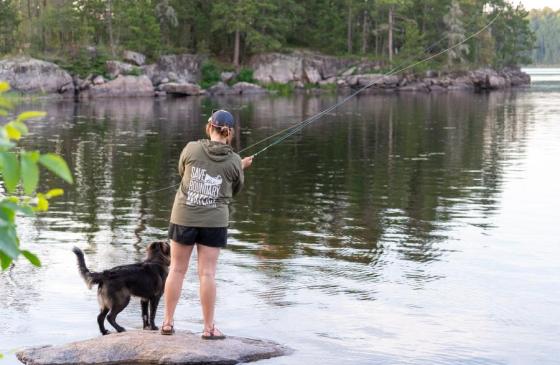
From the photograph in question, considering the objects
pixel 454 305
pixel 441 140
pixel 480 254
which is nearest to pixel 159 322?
pixel 454 305

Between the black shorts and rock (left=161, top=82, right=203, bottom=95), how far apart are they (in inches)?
2351

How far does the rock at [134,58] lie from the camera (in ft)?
232

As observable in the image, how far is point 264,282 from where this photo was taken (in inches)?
406

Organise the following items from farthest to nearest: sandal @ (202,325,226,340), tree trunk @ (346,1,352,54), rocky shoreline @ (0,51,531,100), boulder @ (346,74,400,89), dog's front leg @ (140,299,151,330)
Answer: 1. tree trunk @ (346,1,352,54)
2. boulder @ (346,74,400,89)
3. rocky shoreline @ (0,51,531,100)
4. dog's front leg @ (140,299,151,330)
5. sandal @ (202,325,226,340)

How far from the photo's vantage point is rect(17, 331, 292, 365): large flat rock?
23.0 ft

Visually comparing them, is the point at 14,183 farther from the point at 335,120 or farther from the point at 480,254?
the point at 335,120

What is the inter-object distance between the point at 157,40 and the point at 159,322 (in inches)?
2637

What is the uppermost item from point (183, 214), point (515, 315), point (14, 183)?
point (14, 183)

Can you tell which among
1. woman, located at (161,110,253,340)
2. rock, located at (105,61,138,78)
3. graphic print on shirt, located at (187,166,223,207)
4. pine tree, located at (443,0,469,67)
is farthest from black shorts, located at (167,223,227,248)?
pine tree, located at (443,0,469,67)

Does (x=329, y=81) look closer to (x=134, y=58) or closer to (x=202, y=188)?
(x=134, y=58)

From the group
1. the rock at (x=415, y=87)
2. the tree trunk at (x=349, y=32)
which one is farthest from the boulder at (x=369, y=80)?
the tree trunk at (x=349, y=32)

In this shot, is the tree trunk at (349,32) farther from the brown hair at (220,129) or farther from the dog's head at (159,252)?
the brown hair at (220,129)

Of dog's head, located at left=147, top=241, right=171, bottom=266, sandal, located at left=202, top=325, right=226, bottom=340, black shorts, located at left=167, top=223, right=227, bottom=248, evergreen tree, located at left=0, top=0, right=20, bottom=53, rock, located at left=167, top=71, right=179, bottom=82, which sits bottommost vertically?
sandal, located at left=202, top=325, right=226, bottom=340

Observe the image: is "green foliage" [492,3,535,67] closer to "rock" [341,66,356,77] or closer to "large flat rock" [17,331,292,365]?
"rock" [341,66,356,77]
